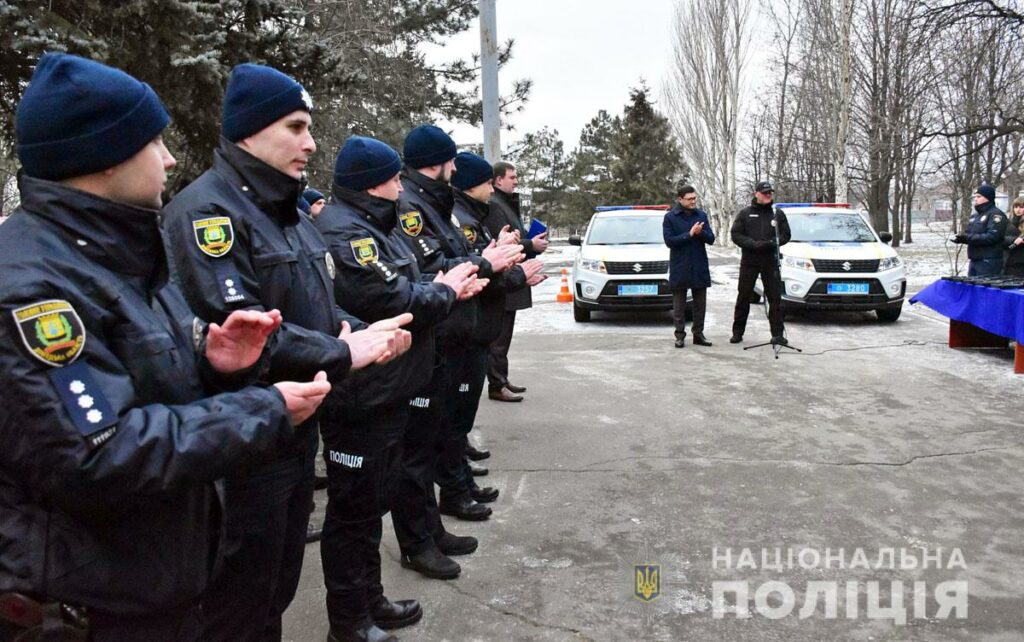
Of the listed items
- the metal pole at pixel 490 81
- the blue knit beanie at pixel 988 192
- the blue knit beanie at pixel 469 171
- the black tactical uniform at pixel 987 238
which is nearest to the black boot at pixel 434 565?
the blue knit beanie at pixel 469 171

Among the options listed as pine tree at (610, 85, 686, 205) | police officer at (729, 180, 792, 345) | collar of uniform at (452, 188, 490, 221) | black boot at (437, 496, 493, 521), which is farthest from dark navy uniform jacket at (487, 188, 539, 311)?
pine tree at (610, 85, 686, 205)

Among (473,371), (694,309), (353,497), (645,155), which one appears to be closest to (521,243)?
(473,371)

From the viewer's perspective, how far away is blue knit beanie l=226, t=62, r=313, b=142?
91.8 inches

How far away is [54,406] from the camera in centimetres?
134

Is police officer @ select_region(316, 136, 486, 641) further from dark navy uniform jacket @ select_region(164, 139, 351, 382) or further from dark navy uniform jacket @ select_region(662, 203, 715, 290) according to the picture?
dark navy uniform jacket @ select_region(662, 203, 715, 290)

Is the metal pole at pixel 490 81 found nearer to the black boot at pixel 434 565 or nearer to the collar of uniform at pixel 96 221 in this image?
the black boot at pixel 434 565

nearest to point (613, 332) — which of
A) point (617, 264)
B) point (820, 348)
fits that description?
point (617, 264)

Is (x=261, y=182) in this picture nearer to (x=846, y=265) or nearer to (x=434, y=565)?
(x=434, y=565)

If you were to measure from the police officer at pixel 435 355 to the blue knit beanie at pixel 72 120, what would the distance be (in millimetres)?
2022

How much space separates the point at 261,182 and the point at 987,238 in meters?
10.1

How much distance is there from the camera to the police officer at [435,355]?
354 centimetres

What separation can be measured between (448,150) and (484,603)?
2.22 m

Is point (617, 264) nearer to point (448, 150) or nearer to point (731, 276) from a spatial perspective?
point (448, 150)

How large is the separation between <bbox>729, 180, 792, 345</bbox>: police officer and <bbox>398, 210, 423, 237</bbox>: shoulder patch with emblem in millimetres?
6253
